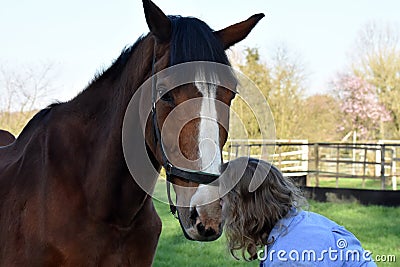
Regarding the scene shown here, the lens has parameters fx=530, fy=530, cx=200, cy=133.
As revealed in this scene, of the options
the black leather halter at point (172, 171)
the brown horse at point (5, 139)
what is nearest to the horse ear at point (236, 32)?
the black leather halter at point (172, 171)

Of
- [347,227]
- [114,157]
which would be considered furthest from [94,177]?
[347,227]

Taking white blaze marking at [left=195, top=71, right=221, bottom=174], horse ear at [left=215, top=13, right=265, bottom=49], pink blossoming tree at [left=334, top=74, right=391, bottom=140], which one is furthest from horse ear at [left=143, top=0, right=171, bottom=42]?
pink blossoming tree at [left=334, top=74, right=391, bottom=140]

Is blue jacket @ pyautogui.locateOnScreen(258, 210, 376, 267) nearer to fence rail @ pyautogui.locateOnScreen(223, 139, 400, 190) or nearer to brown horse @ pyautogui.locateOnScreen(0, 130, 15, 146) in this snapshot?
brown horse @ pyautogui.locateOnScreen(0, 130, 15, 146)

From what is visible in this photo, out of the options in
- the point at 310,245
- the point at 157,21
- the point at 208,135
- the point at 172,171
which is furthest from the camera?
the point at 310,245

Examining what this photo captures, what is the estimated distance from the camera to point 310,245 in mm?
2400

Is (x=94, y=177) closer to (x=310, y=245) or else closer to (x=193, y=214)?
(x=193, y=214)

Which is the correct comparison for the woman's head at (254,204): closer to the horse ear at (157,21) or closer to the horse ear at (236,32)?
the horse ear at (236,32)

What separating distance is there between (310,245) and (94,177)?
1.04 m

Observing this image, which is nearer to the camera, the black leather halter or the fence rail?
the black leather halter

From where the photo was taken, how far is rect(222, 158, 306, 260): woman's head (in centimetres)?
257

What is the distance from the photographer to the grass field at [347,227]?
19.2ft

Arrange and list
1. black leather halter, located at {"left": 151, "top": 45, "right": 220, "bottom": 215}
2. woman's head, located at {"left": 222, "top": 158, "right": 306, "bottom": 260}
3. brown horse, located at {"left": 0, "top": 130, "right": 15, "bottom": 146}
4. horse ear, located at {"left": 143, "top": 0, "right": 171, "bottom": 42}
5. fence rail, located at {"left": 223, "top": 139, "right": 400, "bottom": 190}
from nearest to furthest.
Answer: black leather halter, located at {"left": 151, "top": 45, "right": 220, "bottom": 215}, horse ear, located at {"left": 143, "top": 0, "right": 171, "bottom": 42}, woman's head, located at {"left": 222, "top": 158, "right": 306, "bottom": 260}, brown horse, located at {"left": 0, "top": 130, "right": 15, "bottom": 146}, fence rail, located at {"left": 223, "top": 139, "right": 400, "bottom": 190}

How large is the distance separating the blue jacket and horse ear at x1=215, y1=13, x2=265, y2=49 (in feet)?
2.90

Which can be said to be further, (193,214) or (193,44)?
(193,44)
